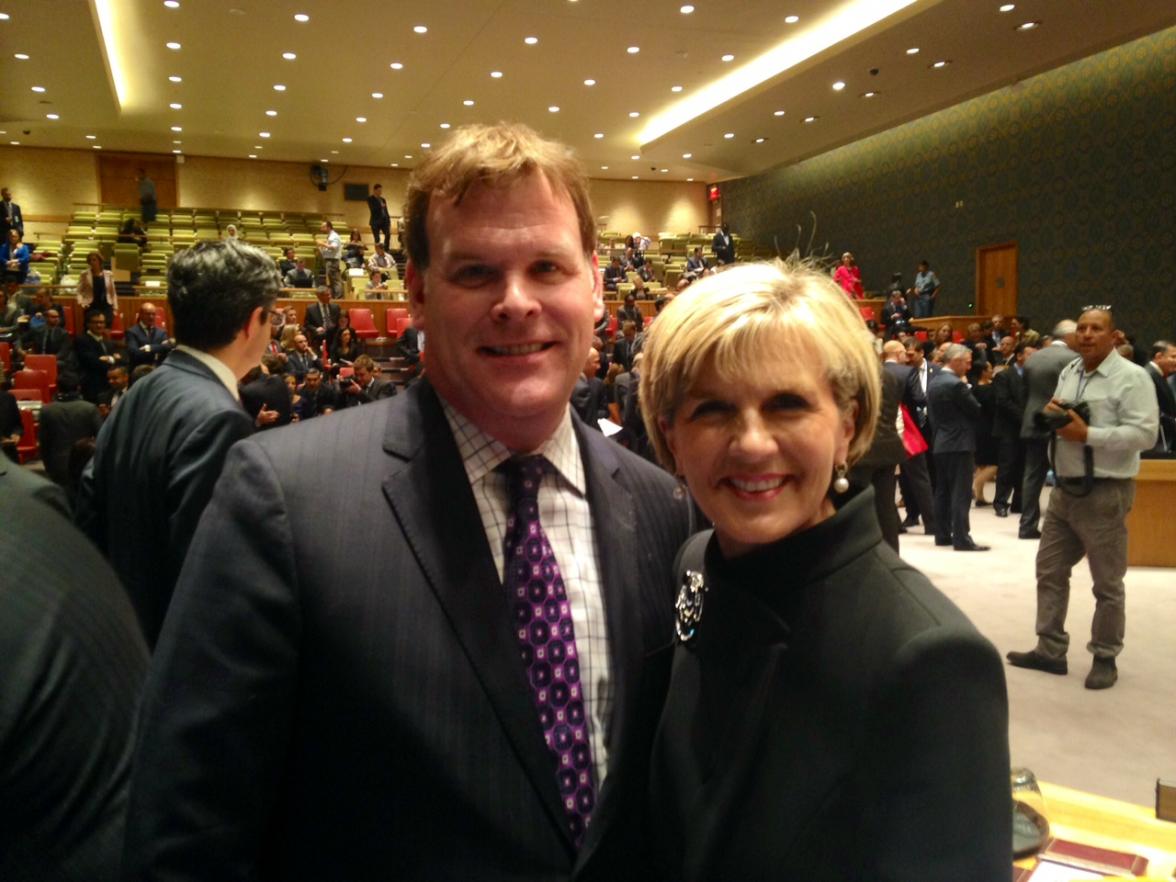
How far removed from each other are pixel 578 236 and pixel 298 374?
8535mm

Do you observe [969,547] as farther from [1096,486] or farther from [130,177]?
[130,177]

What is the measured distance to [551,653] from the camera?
117cm

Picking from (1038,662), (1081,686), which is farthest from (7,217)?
(1081,686)

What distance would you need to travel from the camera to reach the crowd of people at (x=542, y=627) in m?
0.99

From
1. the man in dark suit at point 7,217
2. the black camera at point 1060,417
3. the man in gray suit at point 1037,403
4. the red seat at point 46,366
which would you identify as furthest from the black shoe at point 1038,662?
the man in dark suit at point 7,217

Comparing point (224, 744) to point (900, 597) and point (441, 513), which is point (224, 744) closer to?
point (441, 513)

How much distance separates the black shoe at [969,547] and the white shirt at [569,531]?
22.4 ft

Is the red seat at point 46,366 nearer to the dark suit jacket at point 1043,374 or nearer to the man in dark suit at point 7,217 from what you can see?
the man in dark suit at point 7,217

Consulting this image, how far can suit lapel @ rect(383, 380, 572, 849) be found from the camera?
1.09 metres

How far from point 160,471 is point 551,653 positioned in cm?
113

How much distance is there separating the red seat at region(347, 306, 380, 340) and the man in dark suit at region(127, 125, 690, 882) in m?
13.4

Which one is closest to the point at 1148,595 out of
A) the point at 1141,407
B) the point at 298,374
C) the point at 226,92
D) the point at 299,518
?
the point at 1141,407

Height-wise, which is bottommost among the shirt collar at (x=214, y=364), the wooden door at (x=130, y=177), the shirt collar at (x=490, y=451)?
the shirt collar at (x=490, y=451)

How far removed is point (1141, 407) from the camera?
448cm
